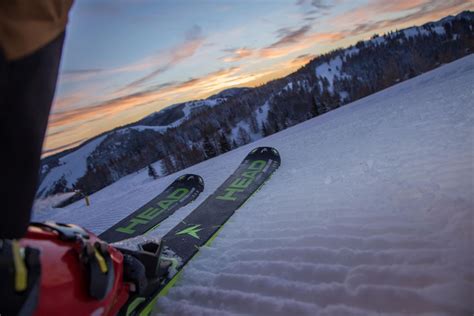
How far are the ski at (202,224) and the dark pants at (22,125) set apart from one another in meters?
1.34

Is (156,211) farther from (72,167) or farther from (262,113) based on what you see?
(72,167)

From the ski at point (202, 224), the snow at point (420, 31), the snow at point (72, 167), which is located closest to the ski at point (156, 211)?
the ski at point (202, 224)

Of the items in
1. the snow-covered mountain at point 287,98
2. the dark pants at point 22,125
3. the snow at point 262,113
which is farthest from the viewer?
the snow at point 262,113

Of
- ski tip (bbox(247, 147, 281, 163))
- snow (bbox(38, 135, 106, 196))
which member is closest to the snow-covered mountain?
snow (bbox(38, 135, 106, 196))

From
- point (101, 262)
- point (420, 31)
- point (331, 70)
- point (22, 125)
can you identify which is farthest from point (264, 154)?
point (420, 31)

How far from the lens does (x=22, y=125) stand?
35.9 inches

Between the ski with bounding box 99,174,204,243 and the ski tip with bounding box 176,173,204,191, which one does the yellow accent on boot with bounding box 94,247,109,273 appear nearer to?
the ski with bounding box 99,174,204,243

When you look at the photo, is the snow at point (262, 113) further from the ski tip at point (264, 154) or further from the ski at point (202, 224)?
the ski at point (202, 224)

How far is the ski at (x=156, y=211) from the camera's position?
4512 millimetres

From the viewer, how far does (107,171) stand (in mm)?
95938

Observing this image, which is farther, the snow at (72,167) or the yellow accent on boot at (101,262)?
the snow at (72,167)

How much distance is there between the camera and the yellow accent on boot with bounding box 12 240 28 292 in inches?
45.3

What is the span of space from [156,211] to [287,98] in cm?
10234

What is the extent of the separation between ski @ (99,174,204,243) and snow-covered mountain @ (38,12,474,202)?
56.3 metres
